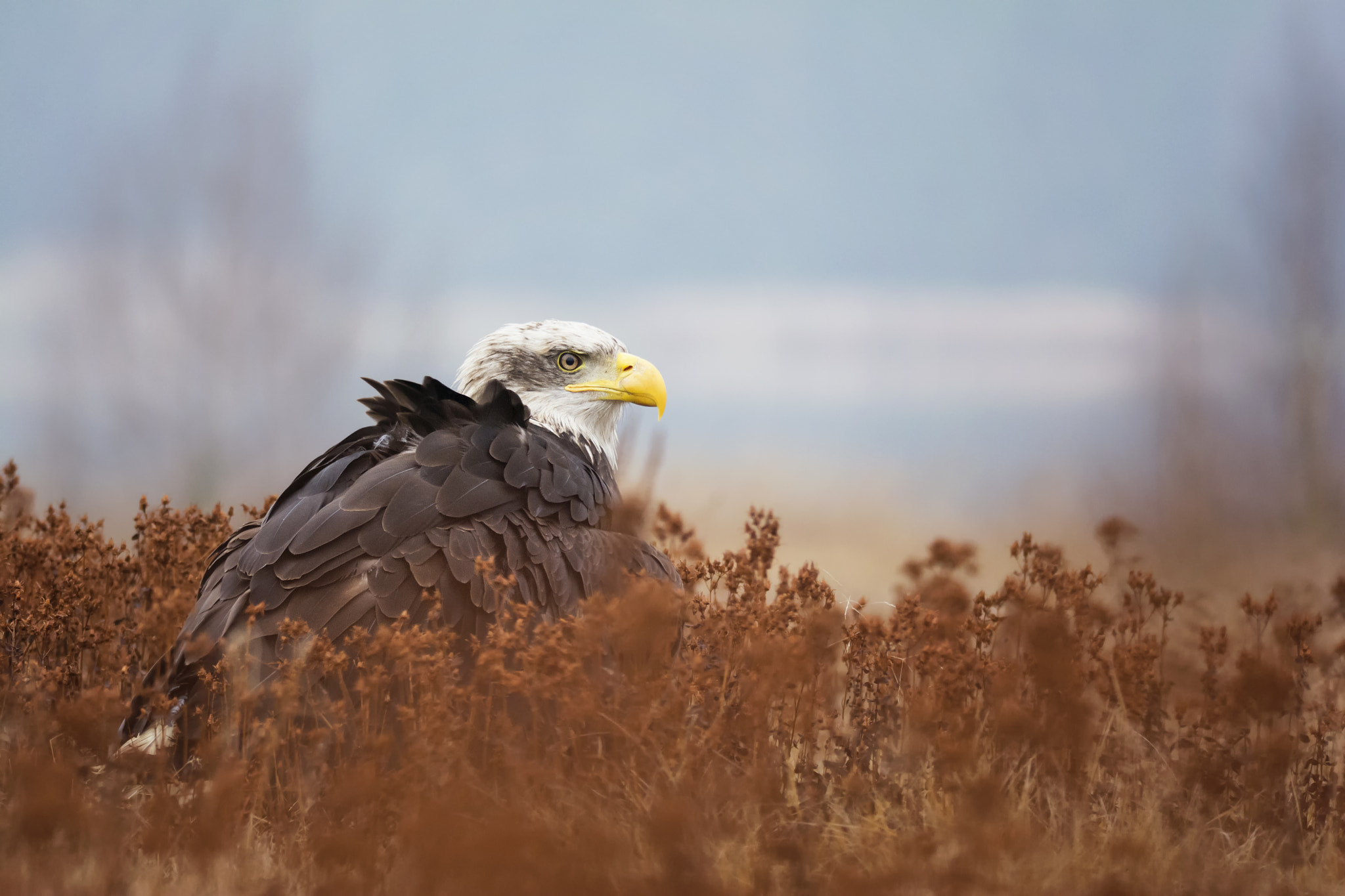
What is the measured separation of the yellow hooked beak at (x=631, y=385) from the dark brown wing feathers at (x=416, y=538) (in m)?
0.69

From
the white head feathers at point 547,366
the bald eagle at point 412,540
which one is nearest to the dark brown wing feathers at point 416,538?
the bald eagle at point 412,540

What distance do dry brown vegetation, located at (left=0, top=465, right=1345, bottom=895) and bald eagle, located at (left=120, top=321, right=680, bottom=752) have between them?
189 mm

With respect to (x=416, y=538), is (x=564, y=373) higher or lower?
higher

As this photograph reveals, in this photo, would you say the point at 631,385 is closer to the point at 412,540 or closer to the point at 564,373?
the point at 564,373

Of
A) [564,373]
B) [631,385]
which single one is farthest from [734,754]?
[564,373]

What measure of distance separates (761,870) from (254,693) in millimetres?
1845

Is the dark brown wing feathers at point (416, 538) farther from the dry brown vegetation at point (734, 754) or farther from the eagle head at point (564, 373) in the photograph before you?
the eagle head at point (564, 373)

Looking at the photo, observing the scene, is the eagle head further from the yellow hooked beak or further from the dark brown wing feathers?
the dark brown wing feathers

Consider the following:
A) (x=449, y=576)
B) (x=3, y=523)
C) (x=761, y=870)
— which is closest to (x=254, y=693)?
(x=449, y=576)

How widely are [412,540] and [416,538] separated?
2 centimetres

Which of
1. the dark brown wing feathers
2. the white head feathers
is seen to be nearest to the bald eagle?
the dark brown wing feathers

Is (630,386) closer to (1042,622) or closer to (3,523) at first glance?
(1042,622)

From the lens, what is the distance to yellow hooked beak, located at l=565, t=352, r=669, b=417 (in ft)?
18.1

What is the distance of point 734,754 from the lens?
4.12 meters
